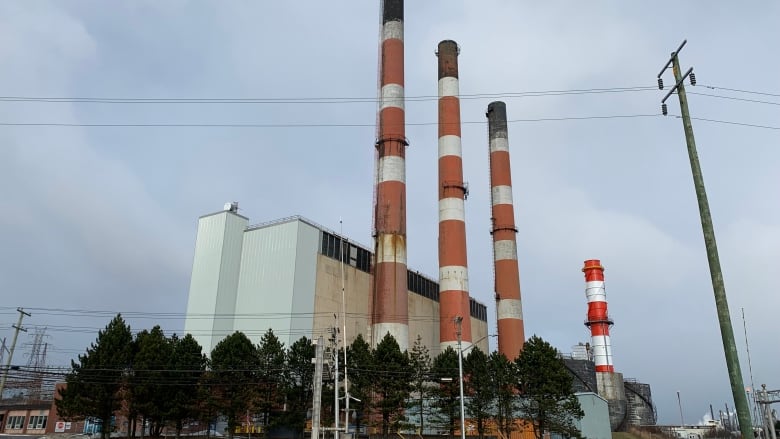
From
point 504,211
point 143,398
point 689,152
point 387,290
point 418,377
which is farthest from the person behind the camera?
point 504,211

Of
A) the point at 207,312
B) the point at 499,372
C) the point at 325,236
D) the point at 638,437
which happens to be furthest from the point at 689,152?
the point at 638,437

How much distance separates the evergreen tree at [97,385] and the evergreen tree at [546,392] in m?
31.5

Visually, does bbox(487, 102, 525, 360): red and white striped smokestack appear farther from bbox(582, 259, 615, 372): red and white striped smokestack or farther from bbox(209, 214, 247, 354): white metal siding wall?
bbox(209, 214, 247, 354): white metal siding wall

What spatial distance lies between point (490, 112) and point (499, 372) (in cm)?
3971

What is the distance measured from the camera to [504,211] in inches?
2778

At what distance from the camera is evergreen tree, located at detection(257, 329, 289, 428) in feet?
150

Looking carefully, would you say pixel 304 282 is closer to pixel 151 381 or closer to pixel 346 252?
pixel 346 252

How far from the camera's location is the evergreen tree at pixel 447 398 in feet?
153

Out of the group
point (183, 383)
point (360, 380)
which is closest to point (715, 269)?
point (360, 380)

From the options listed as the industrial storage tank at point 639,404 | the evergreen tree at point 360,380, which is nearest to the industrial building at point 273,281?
the evergreen tree at point 360,380

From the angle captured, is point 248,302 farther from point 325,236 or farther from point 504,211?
point 504,211

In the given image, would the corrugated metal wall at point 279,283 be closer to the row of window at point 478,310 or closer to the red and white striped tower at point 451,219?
the red and white striped tower at point 451,219

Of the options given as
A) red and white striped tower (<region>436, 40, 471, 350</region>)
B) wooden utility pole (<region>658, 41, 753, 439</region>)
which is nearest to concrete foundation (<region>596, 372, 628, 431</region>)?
red and white striped tower (<region>436, 40, 471, 350</region>)

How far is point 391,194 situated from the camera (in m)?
61.5
